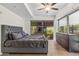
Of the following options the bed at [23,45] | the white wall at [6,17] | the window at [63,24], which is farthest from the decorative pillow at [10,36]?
the window at [63,24]

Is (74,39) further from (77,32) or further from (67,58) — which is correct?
(67,58)

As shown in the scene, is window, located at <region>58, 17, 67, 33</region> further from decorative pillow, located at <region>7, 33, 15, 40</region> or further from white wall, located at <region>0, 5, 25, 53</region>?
decorative pillow, located at <region>7, 33, 15, 40</region>

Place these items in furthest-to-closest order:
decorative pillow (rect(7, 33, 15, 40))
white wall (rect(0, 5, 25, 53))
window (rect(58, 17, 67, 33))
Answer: window (rect(58, 17, 67, 33)), decorative pillow (rect(7, 33, 15, 40)), white wall (rect(0, 5, 25, 53))

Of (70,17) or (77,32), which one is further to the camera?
(70,17)

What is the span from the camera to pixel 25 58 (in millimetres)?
1997

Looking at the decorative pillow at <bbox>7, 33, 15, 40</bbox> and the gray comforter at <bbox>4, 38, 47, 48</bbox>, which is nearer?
the gray comforter at <bbox>4, 38, 47, 48</bbox>

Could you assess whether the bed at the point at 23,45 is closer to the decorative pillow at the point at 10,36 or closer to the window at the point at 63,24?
the decorative pillow at the point at 10,36

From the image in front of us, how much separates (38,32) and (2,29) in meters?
1.24

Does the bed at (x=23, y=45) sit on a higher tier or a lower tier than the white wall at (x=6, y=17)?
lower

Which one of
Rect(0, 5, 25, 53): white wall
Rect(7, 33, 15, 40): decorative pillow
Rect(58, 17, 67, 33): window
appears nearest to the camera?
Rect(0, 5, 25, 53): white wall

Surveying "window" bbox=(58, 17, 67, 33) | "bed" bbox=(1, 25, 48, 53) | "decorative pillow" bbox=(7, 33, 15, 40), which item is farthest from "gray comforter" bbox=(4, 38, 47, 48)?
"window" bbox=(58, 17, 67, 33)

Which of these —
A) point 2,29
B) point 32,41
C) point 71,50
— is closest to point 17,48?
point 32,41

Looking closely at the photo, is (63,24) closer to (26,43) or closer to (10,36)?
(26,43)

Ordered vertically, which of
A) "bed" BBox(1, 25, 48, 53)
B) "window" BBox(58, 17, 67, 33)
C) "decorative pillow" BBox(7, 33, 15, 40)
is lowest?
"bed" BBox(1, 25, 48, 53)
